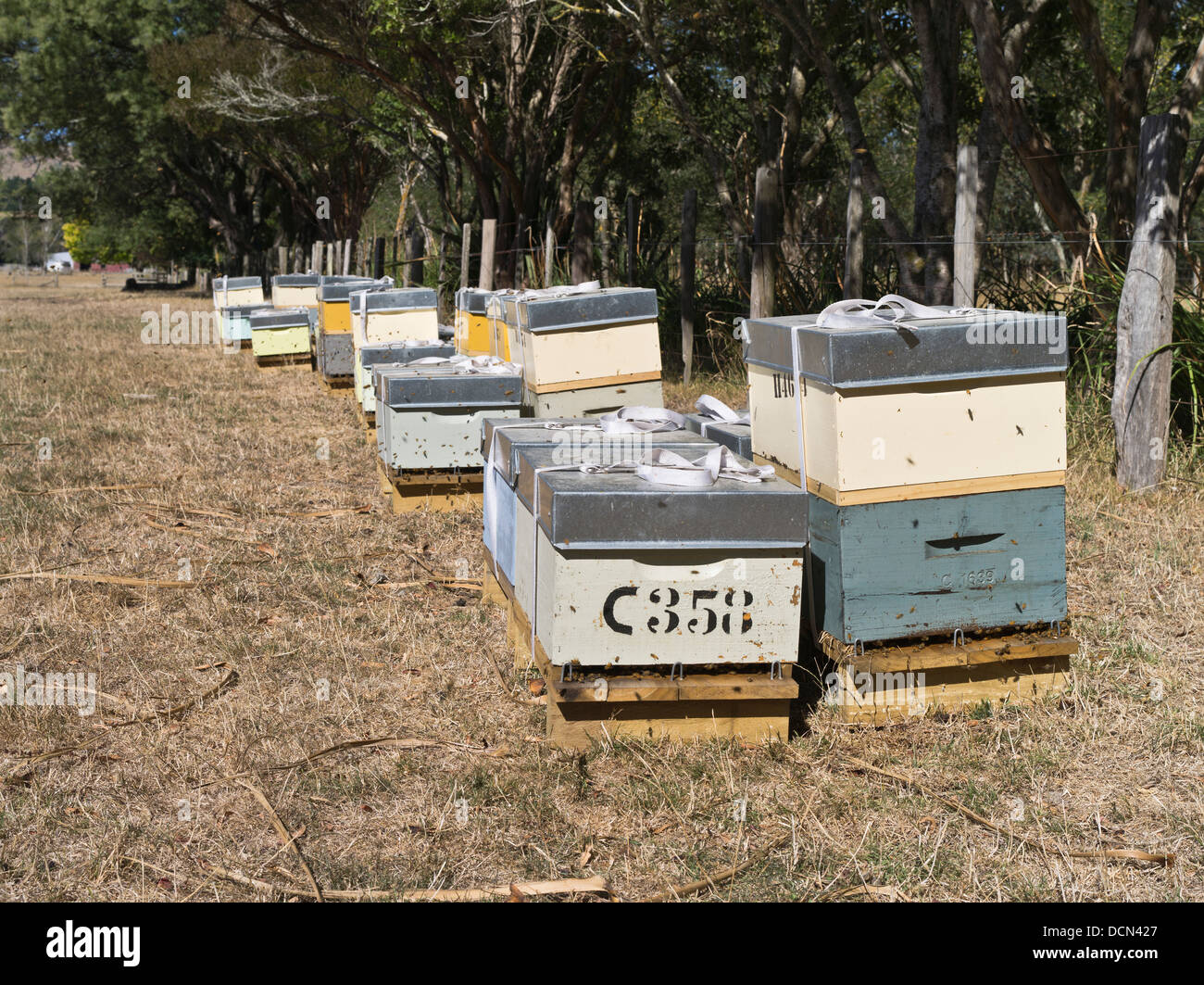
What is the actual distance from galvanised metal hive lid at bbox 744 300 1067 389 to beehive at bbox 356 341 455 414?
17.2ft

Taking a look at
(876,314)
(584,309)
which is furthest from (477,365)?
(876,314)

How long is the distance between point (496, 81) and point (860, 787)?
20955mm

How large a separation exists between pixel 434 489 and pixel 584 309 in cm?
150

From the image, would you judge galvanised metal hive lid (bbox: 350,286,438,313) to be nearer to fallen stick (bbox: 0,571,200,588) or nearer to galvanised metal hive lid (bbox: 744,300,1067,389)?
fallen stick (bbox: 0,571,200,588)

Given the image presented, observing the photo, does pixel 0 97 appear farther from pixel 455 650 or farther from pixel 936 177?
pixel 455 650

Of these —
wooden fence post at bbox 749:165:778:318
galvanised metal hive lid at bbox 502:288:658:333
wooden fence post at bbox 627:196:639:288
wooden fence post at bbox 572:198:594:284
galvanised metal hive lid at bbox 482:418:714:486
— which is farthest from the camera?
wooden fence post at bbox 627:196:639:288

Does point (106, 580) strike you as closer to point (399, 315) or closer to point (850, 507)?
point (850, 507)

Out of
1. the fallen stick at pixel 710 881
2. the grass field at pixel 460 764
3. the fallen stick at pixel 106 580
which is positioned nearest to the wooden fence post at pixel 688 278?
the grass field at pixel 460 764

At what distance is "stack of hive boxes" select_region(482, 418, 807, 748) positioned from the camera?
12.5 ft

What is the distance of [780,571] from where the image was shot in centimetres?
392

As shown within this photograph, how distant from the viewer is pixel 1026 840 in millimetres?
3453

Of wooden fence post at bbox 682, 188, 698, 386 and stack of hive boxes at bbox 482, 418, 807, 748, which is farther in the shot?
wooden fence post at bbox 682, 188, 698, 386

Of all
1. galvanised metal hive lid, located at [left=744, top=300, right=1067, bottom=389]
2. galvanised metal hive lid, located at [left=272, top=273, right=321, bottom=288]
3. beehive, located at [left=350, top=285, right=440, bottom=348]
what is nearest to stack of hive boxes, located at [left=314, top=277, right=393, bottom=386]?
beehive, located at [left=350, top=285, right=440, bottom=348]

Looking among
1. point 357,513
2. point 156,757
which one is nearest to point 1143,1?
point 357,513
